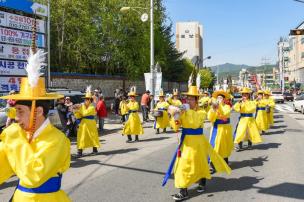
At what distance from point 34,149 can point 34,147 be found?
2 centimetres

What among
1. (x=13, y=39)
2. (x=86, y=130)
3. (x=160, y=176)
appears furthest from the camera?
(x=13, y=39)

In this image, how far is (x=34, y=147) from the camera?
3154mm

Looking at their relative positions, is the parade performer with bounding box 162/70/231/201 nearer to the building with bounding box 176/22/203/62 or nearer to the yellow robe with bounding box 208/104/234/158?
the yellow robe with bounding box 208/104/234/158

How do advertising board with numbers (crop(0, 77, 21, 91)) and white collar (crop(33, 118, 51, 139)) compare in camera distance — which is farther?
advertising board with numbers (crop(0, 77, 21, 91))

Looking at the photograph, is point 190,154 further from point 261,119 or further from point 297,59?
point 297,59

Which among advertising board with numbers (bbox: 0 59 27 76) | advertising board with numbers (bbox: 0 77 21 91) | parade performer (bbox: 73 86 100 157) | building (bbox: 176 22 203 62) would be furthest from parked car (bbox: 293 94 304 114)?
building (bbox: 176 22 203 62)

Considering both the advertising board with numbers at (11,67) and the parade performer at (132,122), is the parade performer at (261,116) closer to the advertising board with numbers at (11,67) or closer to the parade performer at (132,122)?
the parade performer at (132,122)

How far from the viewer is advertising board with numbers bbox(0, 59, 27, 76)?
47.4 feet

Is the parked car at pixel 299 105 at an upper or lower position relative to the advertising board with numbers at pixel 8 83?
lower

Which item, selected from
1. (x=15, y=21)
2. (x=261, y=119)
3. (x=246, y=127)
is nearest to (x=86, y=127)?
(x=246, y=127)

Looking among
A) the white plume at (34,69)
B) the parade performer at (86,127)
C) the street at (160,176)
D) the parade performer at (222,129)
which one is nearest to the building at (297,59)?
the street at (160,176)

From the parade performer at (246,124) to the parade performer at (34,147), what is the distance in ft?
28.1

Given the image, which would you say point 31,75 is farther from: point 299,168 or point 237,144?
point 237,144

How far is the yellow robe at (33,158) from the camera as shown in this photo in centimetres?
299
